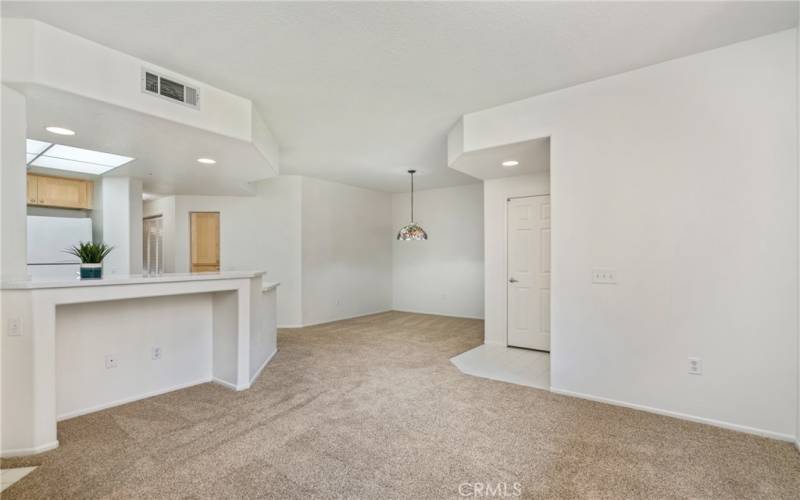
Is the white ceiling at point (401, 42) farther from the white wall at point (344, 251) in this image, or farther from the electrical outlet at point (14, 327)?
the white wall at point (344, 251)

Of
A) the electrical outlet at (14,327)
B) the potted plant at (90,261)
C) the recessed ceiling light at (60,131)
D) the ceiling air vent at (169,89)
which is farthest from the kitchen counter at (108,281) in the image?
the ceiling air vent at (169,89)

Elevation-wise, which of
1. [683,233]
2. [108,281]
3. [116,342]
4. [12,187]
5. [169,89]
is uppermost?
[169,89]

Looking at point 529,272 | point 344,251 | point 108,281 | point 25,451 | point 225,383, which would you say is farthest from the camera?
point 344,251

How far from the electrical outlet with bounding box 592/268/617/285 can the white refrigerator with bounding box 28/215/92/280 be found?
676 cm

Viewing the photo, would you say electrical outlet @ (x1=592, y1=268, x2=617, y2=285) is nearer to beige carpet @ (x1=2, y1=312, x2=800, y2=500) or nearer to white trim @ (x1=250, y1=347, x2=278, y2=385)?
beige carpet @ (x1=2, y1=312, x2=800, y2=500)

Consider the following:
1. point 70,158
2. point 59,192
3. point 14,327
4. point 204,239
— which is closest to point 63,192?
point 59,192

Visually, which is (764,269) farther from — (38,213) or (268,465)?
(38,213)

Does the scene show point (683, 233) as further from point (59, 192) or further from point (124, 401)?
point (59, 192)

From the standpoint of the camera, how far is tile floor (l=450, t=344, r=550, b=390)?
371cm

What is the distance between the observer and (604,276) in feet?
10.1

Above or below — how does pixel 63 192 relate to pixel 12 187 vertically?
above

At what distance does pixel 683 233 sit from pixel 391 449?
283 cm

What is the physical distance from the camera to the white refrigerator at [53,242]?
504cm

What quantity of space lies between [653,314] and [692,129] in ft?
5.03
